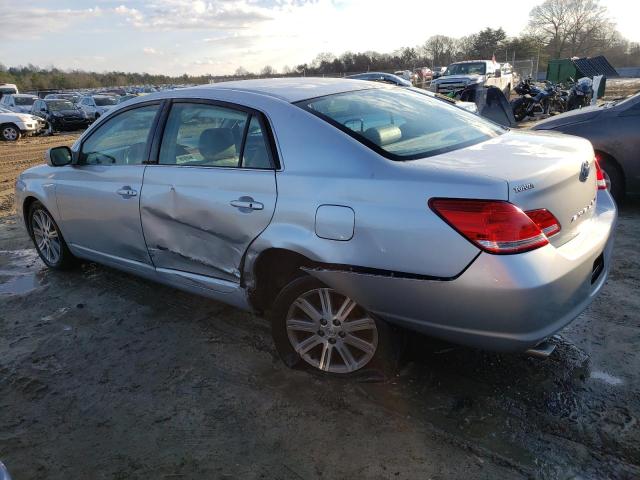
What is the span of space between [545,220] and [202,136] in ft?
6.99

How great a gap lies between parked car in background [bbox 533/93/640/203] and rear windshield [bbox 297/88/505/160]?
2.90m

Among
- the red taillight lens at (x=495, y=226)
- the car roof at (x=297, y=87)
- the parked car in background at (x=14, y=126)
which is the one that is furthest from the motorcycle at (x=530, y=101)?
the parked car in background at (x=14, y=126)

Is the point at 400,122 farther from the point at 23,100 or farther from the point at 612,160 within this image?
the point at 23,100

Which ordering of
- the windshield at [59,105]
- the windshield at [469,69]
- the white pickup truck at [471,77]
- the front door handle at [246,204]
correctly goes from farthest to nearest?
1. the windshield at [469,69]
2. the windshield at [59,105]
3. the white pickup truck at [471,77]
4. the front door handle at [246,204]

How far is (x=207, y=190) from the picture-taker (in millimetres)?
3113

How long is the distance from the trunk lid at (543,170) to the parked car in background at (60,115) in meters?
23.7

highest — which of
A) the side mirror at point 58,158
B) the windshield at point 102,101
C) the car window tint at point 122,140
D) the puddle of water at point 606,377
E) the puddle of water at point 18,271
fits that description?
the car window tint at point 122,140

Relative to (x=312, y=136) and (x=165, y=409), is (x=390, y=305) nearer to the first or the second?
(x=312, y=136)

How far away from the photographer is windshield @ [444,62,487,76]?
76.9 feet

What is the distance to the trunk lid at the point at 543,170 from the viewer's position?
228 cm

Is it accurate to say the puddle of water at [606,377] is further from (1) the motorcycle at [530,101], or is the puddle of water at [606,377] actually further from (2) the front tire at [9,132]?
(2) the front tire at [9,132]

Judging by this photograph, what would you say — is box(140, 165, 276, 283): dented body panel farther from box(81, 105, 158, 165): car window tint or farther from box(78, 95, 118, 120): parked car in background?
box(78, 95, 118, 120): parked car in background

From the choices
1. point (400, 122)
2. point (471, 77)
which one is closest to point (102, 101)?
point (471, 77)

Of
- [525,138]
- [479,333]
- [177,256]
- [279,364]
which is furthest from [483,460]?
[177,256]
